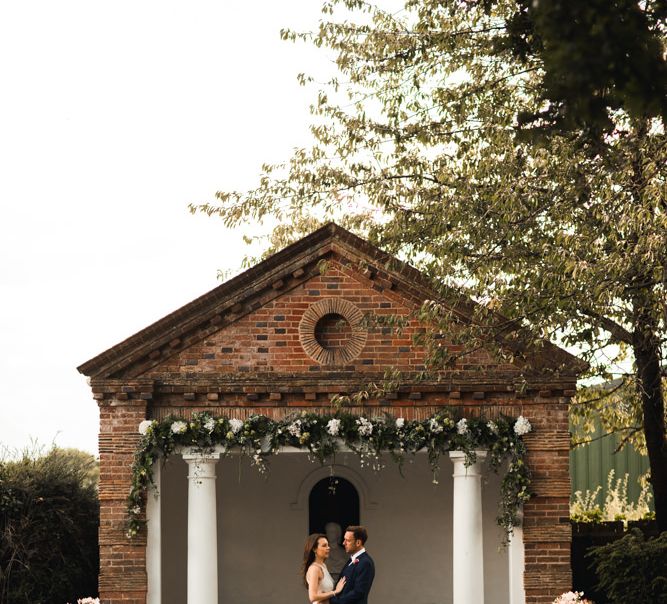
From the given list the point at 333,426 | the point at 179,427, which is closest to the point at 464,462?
the point at 333,426

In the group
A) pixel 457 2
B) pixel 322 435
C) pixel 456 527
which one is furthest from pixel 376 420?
pixel 457 2

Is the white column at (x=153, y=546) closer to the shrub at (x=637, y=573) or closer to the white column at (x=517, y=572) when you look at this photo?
the white column at (x=517, y=572)

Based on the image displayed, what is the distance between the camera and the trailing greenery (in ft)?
56.0

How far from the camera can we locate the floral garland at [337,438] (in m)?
15.0

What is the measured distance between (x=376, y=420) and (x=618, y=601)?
3757 mm

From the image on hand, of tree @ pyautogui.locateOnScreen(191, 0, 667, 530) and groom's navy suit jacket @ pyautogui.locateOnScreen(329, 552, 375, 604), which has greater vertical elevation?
tree @ pyautogui.locateOnScreen(191, 0, 667, 530)

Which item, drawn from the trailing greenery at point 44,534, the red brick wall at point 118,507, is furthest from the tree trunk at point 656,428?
the trailing greenery at point 44,534

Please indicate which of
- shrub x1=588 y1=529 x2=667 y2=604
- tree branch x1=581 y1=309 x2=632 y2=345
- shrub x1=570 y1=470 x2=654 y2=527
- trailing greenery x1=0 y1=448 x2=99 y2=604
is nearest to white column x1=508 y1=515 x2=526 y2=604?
shrub x1=588 y1=529 x2=667 y2=604

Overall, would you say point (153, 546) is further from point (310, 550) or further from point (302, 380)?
point (310, 550)

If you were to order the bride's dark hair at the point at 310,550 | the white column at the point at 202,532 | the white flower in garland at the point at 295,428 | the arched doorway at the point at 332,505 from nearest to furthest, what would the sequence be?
the bride's dark hair at the point at 310,550 → the white column at the point at 202,532 → the white flower in garland at the point at 295,428 → the arched doorway at the point at 332,505

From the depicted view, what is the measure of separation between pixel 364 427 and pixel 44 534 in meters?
5.48

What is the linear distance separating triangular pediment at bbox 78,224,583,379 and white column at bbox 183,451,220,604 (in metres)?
A: 1.25

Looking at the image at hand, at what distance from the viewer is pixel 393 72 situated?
1608 cm

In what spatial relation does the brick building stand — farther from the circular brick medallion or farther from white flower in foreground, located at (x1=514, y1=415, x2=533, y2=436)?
white flower in foreground, located at (x1=514, y1=415, x2=533, y2=436)
